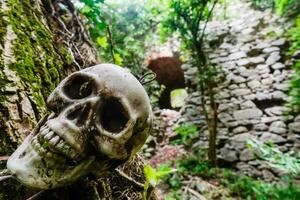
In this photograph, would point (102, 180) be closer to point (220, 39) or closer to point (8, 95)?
point (8, 95)

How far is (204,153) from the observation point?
5.18 metres

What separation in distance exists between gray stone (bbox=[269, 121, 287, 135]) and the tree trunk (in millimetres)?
4139

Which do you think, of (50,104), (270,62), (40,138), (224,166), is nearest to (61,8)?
(50,104)

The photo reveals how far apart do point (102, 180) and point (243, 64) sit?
5310mm

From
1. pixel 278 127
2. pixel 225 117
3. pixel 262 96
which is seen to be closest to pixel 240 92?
pixel 262 96

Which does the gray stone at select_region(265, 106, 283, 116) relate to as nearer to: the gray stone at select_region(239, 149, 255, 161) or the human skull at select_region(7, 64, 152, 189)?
the gray stone at select_region(239, 149, 255, 161)

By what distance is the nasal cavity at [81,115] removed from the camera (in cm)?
73

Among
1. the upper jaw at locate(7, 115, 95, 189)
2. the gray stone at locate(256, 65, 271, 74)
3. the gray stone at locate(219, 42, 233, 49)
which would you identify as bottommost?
the gray stone at locate(256, 65, 271, 74)

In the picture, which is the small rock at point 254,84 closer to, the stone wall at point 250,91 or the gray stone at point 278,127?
the stone wall at point 250,91

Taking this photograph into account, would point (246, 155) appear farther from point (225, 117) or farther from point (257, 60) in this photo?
point (257, 60)

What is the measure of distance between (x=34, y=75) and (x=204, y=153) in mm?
4447

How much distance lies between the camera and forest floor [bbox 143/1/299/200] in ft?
13.1

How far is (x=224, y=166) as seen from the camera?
4.98 m

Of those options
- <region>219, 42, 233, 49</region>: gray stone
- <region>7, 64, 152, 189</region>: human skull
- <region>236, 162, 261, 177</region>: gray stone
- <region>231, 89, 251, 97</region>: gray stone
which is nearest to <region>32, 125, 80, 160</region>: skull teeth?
<region>7, 64, 152, 189</region>: human skull
